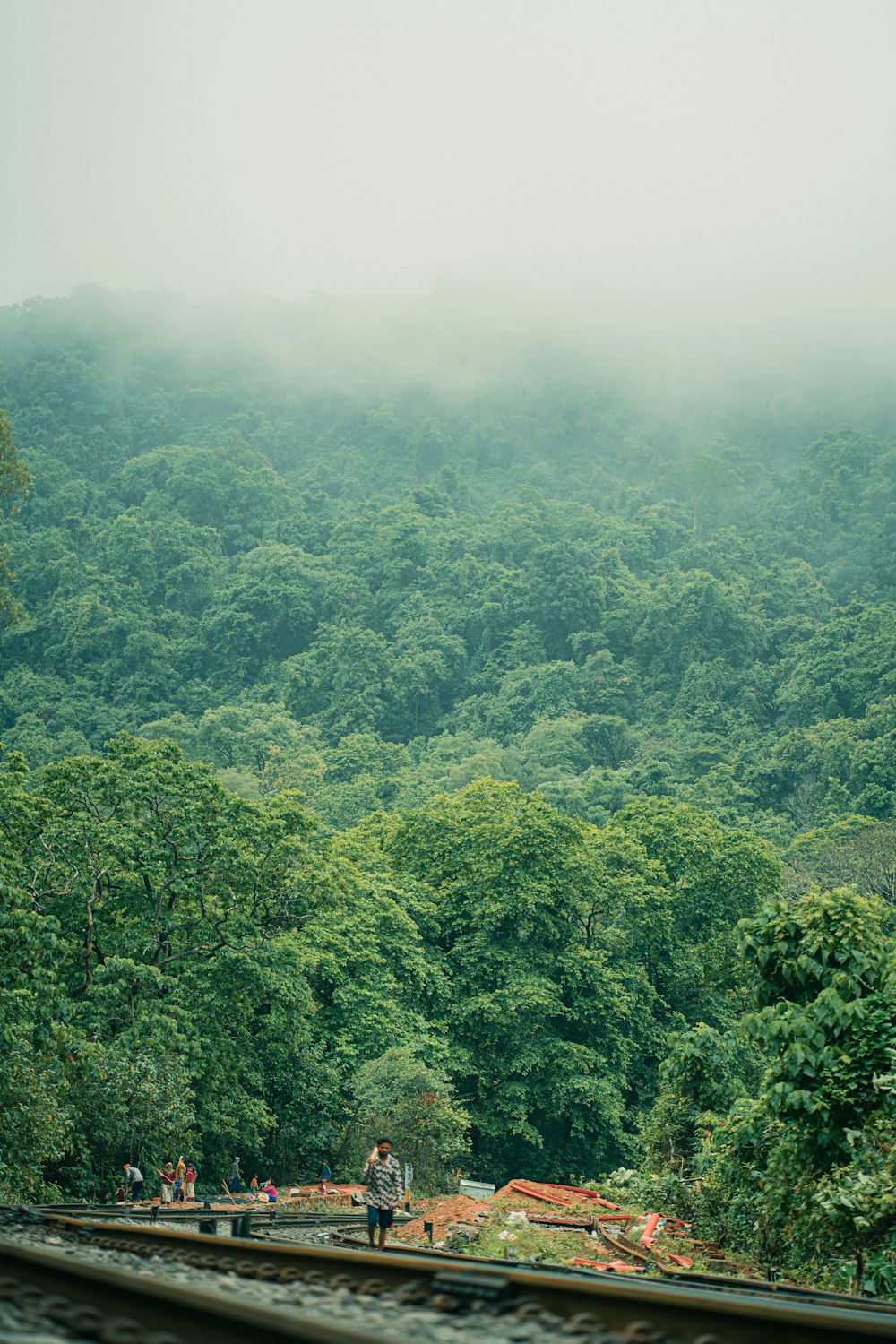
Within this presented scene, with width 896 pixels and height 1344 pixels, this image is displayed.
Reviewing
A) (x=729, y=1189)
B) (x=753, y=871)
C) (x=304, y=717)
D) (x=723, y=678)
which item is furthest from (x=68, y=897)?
(x=723, y=678)

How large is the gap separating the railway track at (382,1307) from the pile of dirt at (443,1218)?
46.6ft

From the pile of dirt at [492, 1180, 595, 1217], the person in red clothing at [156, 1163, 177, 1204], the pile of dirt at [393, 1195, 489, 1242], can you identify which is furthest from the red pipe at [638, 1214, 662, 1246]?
the person in red clothing at [156, 1163, 177, 1204]

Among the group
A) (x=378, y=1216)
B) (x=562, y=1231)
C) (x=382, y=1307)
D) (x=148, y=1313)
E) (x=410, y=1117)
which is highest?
(x=148, y=1313)

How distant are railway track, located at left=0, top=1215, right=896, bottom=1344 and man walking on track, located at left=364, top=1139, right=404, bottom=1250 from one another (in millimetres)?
4353

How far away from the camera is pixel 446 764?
7038 centimetres

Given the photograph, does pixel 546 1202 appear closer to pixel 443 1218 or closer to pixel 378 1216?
pixel 443 1218

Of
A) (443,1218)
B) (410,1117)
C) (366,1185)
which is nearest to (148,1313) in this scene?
(366,1185)

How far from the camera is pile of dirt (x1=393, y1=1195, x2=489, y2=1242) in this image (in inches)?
758

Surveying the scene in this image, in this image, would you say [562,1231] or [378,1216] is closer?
[378,1216]

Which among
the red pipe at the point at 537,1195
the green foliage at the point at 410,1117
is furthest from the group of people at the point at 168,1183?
the red pipe at the point at 537,1195

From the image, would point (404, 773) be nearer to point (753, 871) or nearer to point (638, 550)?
point (753, 871)

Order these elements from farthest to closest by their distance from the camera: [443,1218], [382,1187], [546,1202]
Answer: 1. [546,1202]
2. [443,1218]
3. [382,1187]

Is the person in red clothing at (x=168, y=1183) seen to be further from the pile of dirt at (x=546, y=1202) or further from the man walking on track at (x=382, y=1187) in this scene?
the man walking on track at (x=382, y=1187)

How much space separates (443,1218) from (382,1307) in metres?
16.6
